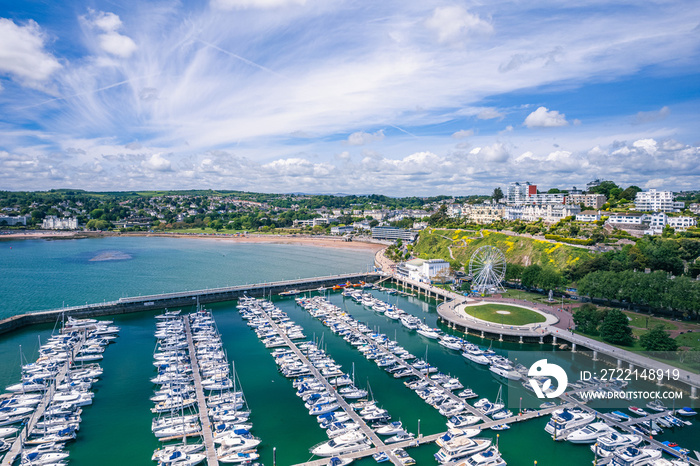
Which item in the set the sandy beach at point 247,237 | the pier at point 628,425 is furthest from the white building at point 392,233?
the pier at point 628,425

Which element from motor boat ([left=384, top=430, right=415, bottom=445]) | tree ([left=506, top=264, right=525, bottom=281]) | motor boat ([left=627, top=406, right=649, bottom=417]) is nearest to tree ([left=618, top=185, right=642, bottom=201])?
tree ([left=506, top=264, right=525, bottom=281])

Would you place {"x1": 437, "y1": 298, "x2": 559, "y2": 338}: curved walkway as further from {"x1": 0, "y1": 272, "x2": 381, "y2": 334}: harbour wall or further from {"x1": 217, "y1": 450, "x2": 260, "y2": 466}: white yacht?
{"x1": 217, "y1": 450, "x2": 260, "y2": 466}: white yacht

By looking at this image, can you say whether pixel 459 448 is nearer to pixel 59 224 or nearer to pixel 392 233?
pixel 392 233

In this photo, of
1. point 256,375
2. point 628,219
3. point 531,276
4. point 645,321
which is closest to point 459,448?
point 256,375

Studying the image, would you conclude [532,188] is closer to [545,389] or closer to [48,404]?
[545,389]

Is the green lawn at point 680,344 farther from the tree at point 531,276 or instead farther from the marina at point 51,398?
the marina at point 51,398

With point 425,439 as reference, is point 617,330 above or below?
above
